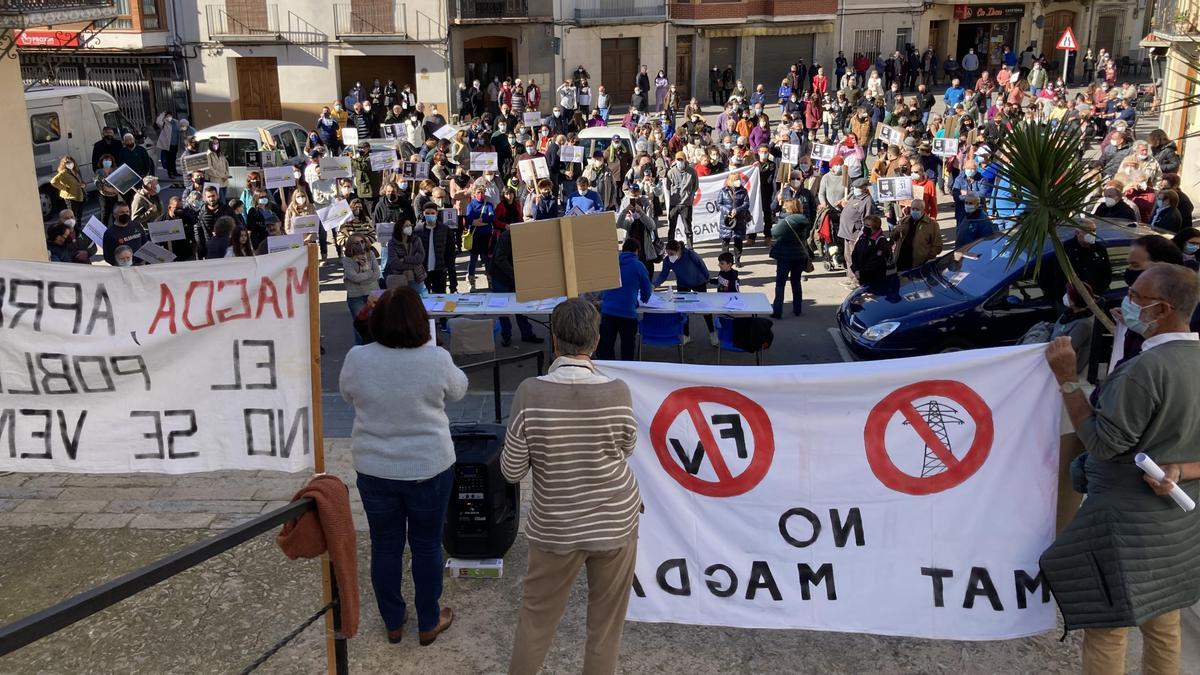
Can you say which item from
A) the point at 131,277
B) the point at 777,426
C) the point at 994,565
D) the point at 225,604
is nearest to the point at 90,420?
the point at 131,277

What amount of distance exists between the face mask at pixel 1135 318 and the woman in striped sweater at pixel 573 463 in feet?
6.80

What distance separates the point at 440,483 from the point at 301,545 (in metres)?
1.17

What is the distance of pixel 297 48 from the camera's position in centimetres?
3378

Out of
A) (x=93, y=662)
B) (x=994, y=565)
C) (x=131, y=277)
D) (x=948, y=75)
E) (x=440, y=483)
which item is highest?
(x=948, y=75)

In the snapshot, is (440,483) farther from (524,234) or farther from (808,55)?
(808,55)

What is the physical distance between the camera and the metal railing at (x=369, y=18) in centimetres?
3334

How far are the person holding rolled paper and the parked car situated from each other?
1884 centimetres

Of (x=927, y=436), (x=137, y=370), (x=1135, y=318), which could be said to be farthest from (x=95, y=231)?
(x=1135, y=318)

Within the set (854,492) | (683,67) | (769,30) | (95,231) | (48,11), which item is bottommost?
(854,492)

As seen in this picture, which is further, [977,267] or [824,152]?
[824,152]

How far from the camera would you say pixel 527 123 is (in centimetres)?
2412

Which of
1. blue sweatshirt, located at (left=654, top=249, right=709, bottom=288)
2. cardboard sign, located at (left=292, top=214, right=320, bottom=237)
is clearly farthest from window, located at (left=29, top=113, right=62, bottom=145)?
blue sweatshirt, located at (left=654, top=249, right=709, bottom=288)

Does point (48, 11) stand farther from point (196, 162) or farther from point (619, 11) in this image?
point (619, 11)

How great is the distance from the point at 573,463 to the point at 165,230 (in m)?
10.8
